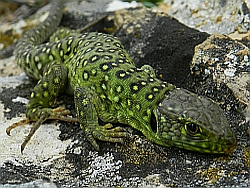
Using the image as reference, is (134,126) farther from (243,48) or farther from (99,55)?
(243,48)

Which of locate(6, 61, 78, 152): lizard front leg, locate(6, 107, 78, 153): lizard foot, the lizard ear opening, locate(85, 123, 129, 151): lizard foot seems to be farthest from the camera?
locate(6, 61, 78, 152): lizard front leg

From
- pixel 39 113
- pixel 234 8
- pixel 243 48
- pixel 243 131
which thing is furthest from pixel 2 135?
pixel 234 8

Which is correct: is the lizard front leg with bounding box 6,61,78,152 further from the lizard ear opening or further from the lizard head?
the lizard head

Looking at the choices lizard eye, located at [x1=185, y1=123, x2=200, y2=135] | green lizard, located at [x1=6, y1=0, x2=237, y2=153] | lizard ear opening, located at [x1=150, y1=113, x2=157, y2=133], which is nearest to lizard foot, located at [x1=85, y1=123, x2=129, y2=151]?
green lizard, located at [x1=6, y1=0, x2=237, y2=153]

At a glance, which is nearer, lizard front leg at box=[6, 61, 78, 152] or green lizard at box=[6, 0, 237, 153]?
green lizard at box=[6, 0, 237, 153]

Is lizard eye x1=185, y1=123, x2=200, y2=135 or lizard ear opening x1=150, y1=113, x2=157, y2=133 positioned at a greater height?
lizard eye x1=185, y1=123, x2=200, y2=135

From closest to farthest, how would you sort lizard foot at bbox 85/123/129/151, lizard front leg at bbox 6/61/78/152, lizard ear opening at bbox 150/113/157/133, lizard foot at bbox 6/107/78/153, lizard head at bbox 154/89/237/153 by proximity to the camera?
lizard head at bbox 154/89/237/153, lizard ear opening at bbox 150/113/157/133, lizard foot at bbox 85/123/129/151, lizard foot at bbox 6/107/78/153, lizard front leg at bbox 6/61/78/152
